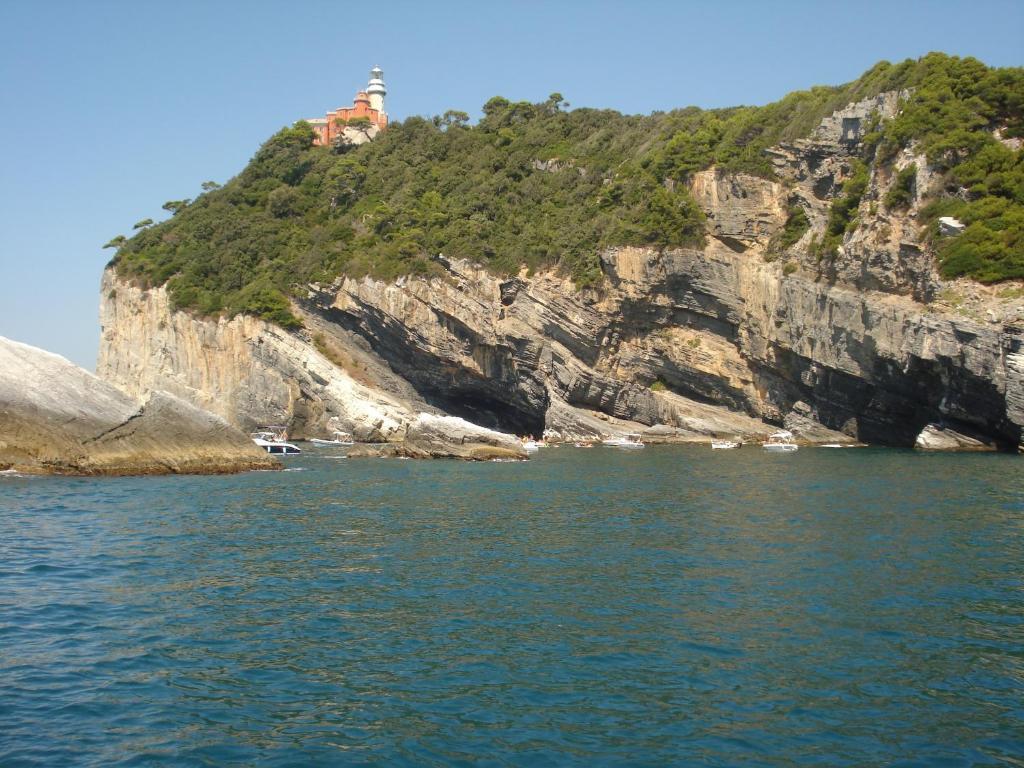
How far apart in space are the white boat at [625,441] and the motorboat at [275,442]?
18866mm

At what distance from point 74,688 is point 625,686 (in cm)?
654

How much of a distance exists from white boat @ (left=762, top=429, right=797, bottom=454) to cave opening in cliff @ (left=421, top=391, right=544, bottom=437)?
739 inches

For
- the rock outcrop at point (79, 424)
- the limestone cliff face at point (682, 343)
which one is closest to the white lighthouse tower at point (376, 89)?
the limestone cliff face at point (682, 343)

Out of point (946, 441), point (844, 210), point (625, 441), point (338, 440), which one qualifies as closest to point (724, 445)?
point (625, 441)

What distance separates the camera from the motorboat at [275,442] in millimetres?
49188

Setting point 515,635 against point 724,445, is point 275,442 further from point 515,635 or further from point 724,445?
point 515,635

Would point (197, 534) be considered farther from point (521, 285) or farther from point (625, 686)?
point (521, 285)

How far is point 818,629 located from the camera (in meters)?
12.4

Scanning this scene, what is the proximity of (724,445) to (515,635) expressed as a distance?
127 feet

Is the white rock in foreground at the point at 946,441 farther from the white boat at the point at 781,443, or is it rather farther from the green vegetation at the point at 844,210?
the green vegetation at the point at 844,210

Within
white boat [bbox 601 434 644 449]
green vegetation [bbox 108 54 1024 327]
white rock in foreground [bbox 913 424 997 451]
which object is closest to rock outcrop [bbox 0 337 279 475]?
white boat [bbox 601 434 644 449]

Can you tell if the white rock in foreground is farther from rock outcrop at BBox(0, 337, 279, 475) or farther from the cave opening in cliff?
rock outcrop at BBox(0, 337, 279, 475)

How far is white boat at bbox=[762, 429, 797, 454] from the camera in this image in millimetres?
45594

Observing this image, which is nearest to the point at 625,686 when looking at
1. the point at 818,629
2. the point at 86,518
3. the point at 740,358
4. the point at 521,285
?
the point at 818,629
